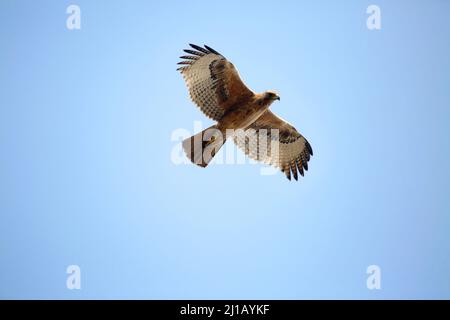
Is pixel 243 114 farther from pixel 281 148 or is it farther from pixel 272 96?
pixel 281 148

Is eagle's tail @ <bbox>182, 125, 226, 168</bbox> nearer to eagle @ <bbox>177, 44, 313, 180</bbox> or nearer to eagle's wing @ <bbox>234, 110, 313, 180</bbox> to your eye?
eagle @ <bbox>177, 44, 313, 180</bbox>

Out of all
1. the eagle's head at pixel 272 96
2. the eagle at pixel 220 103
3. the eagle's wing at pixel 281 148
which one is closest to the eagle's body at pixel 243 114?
the eagle at pixel 220 103

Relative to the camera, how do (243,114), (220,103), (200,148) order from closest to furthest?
(200,148)
(243,114)
(220,103)

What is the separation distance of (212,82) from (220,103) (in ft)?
1.22

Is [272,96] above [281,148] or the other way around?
above

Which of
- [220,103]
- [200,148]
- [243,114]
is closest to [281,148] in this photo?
[243,114]

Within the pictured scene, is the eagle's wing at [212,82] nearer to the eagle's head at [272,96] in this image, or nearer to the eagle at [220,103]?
the eagle at [220,103]

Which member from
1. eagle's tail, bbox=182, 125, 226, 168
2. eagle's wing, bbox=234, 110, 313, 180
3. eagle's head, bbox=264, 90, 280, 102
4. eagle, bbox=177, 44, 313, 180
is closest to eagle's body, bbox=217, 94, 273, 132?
eagle, bbox=177, 44, 313, 180

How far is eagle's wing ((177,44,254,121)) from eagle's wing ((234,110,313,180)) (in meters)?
0.85

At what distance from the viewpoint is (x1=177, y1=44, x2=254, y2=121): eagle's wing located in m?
9.20

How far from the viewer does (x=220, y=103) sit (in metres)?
9.53
